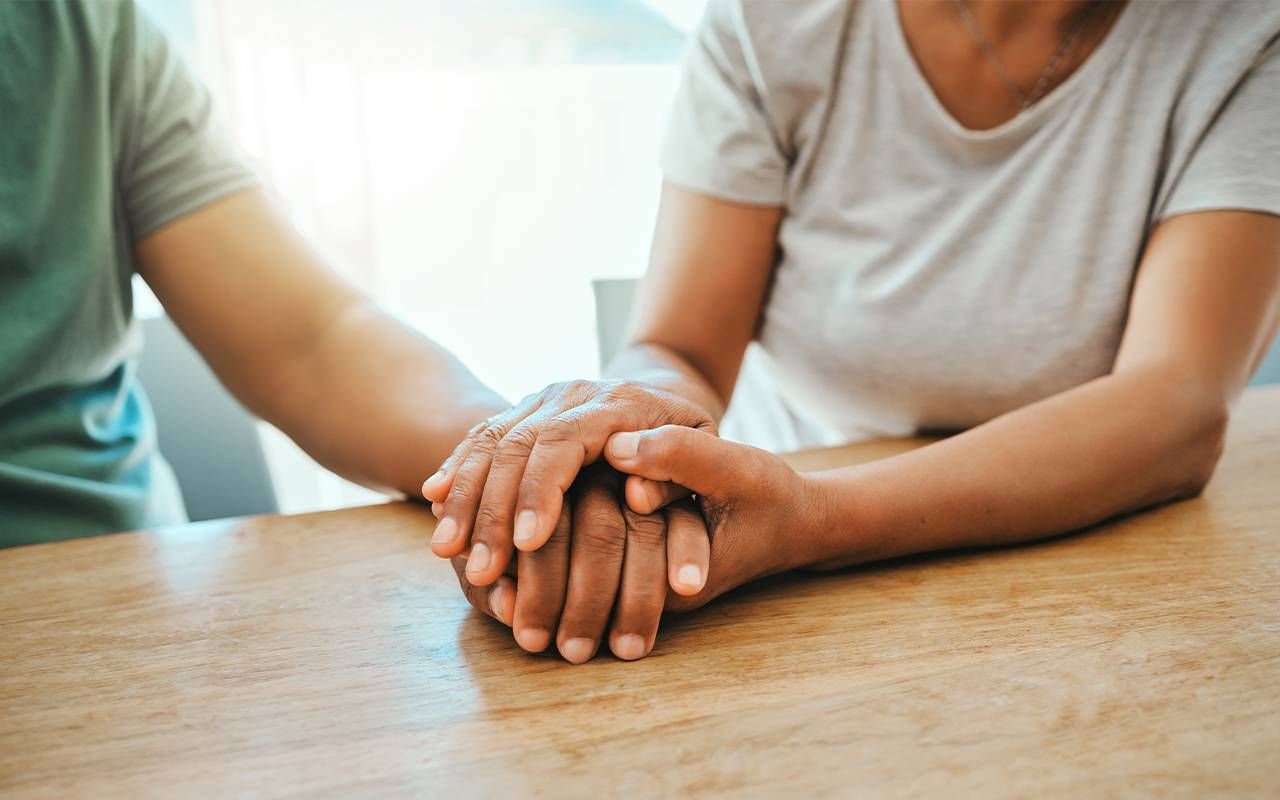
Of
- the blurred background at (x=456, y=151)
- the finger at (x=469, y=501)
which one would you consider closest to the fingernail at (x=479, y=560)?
the finger at (x=469, y=501)

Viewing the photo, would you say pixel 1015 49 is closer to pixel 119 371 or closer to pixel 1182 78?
pixel 1182 78

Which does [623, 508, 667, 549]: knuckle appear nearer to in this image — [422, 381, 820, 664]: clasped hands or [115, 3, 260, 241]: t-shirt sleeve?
[422, 381, 820, 664]: clasped hands

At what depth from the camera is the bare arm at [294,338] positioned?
2.75 feet

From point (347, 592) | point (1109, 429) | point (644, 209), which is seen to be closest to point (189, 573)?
point (347, 592)

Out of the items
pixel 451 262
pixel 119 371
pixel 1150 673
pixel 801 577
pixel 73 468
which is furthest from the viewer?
pixel 451 262

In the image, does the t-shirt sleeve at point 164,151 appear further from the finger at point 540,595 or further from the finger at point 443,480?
the finger at point 540,595

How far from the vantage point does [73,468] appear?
0.86 m

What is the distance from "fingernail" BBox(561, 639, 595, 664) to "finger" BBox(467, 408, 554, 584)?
62 millimetres

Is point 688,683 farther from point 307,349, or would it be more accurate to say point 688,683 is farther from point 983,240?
point 983,240

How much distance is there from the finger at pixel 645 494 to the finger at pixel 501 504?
2.7 inches

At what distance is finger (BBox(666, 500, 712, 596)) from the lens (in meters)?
0.53

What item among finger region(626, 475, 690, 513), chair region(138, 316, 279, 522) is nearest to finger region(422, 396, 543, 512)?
finger region(626, 475, 690, 513)

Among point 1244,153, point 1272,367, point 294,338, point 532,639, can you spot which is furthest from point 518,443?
point 1272,367

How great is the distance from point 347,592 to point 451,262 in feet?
4.56
